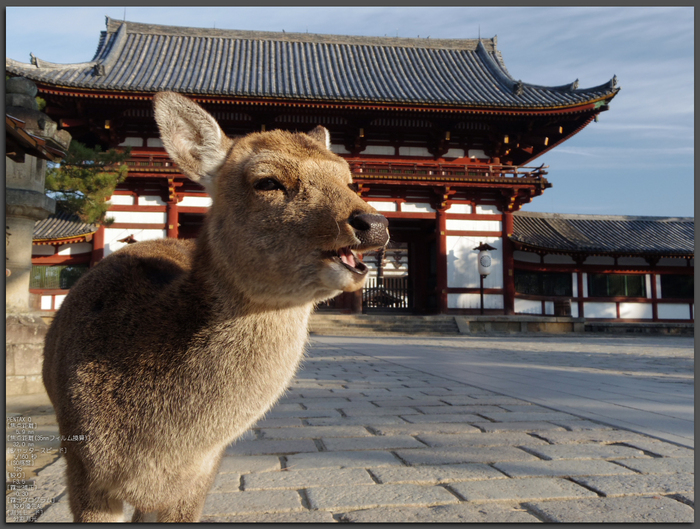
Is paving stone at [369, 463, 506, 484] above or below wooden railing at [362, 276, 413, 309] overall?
below

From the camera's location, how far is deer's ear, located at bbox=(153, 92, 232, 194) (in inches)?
84.7

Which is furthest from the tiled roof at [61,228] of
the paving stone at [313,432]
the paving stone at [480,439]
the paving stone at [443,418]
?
the paving stone at [480,439]

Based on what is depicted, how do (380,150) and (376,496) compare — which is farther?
(380,150)

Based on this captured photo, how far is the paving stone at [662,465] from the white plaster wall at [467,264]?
16.3m

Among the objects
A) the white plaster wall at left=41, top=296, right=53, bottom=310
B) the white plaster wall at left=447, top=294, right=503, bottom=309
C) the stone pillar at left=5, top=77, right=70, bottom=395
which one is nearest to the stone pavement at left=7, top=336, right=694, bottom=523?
the stone pillar at left=5, top=77, right=70, bottom=395

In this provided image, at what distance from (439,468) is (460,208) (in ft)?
57.1

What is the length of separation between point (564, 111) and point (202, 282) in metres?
19.2

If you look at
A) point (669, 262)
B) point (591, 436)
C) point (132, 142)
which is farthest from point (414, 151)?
point (591, 436)

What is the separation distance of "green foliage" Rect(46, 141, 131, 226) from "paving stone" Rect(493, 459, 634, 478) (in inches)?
572

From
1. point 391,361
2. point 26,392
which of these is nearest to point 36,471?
point 26,392

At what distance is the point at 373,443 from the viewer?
3.44 m

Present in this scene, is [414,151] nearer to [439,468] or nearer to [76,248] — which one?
[76,248]

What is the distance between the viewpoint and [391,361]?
347 inches

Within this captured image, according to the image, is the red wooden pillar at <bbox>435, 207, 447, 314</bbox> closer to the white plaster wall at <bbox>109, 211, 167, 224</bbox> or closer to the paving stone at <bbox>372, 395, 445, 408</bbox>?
the white plaster wall at <bbox>109, 211, 167, 224</bbox>
